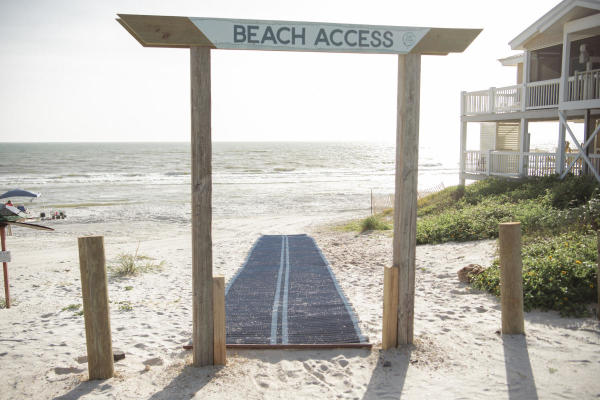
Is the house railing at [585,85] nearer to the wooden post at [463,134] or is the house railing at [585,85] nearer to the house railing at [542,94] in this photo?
the house railing at [542,94]

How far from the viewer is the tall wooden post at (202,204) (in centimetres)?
415

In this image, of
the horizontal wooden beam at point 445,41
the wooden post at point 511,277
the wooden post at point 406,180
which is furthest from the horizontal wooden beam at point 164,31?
the wooden post at point 511,277

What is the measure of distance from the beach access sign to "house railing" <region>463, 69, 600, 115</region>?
1148cm

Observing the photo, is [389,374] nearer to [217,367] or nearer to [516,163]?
[217,367]

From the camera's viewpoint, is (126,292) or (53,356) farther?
(126,292)

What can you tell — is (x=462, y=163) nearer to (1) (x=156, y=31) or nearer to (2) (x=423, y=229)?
(2) (x=423, y=229)

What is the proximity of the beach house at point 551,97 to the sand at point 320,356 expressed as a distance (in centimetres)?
844

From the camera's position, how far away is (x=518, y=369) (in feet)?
14.0

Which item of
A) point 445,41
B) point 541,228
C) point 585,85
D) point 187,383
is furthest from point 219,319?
point 585,85

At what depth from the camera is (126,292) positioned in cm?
774

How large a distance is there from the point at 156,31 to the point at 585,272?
584cm

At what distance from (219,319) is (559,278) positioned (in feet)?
14.7

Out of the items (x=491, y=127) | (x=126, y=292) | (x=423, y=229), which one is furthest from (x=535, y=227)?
(x=491, y=127)

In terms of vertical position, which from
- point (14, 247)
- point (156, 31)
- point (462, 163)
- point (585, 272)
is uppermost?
point (156, 31)
